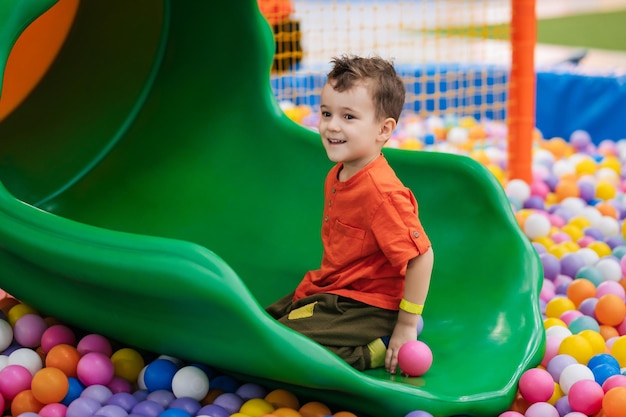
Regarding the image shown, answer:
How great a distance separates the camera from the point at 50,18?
7.09 feet

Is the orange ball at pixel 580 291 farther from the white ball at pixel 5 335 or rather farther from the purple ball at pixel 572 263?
the white ball at pixel 5 335

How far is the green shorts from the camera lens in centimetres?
156

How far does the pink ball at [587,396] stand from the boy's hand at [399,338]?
286 millimetres

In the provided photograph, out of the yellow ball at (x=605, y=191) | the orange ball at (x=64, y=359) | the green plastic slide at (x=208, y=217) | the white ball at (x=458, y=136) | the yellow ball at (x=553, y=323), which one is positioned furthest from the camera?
the white ball at (x=458, y=136)

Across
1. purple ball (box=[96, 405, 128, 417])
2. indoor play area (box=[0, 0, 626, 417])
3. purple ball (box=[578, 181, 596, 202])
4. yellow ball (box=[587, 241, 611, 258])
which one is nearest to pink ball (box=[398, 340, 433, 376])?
indoor play area (box=[0, 0, 626, 417])

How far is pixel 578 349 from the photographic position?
172cm

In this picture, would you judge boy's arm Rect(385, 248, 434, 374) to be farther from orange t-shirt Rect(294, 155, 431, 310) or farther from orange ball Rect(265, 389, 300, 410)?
orange ball Rect(265, 389, 300, 410)

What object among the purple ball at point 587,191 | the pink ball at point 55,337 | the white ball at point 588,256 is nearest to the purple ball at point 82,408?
the pink ball at point 55,337

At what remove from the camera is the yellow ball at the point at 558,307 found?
1.98 metres

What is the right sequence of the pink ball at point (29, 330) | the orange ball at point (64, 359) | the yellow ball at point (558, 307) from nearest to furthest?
the orange ball at point (64, 359), the pink ball at point (29, 330), the yellow ball at point (558, 307)

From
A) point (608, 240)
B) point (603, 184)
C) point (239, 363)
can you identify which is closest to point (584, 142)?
point (603, 184)

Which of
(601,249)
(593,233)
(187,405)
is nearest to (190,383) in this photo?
(187,405)

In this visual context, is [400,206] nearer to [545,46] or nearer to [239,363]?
[239,363]

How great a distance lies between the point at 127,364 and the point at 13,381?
0.64 ft
